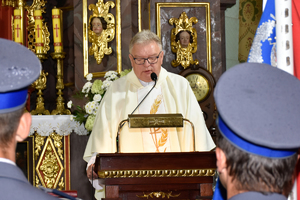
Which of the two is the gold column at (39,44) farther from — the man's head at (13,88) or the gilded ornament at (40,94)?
the man's head at (13,88)

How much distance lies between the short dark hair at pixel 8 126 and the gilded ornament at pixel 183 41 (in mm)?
5132

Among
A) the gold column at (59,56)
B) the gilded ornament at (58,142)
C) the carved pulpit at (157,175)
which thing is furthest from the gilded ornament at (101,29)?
the carved pulpit at (157,175)

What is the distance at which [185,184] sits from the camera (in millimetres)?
2914

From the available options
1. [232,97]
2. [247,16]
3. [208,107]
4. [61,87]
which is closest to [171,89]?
[208,107]

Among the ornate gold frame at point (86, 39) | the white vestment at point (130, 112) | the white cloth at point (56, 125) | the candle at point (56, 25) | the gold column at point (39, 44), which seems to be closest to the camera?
the white vestment at point (130, 112)

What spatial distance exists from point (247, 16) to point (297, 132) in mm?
6623

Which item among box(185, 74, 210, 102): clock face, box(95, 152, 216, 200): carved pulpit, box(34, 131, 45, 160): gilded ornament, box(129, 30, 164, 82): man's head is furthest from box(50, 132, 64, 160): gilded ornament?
box(95, 152, 216, 200): carved pulpit

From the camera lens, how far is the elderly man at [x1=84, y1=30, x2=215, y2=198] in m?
3.90

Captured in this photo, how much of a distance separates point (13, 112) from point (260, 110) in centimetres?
76

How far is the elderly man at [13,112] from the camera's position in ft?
4.43

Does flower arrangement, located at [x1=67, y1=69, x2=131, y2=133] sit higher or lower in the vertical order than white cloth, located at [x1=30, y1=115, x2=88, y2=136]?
higher

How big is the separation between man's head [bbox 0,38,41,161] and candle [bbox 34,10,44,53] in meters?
4.79

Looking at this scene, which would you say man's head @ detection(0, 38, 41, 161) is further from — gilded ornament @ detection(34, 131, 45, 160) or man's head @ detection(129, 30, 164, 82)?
gilded ornament @ detection(34, 131, 45, 160)

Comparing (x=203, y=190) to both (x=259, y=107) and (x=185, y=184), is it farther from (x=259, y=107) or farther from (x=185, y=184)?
(x=259, y=107)
